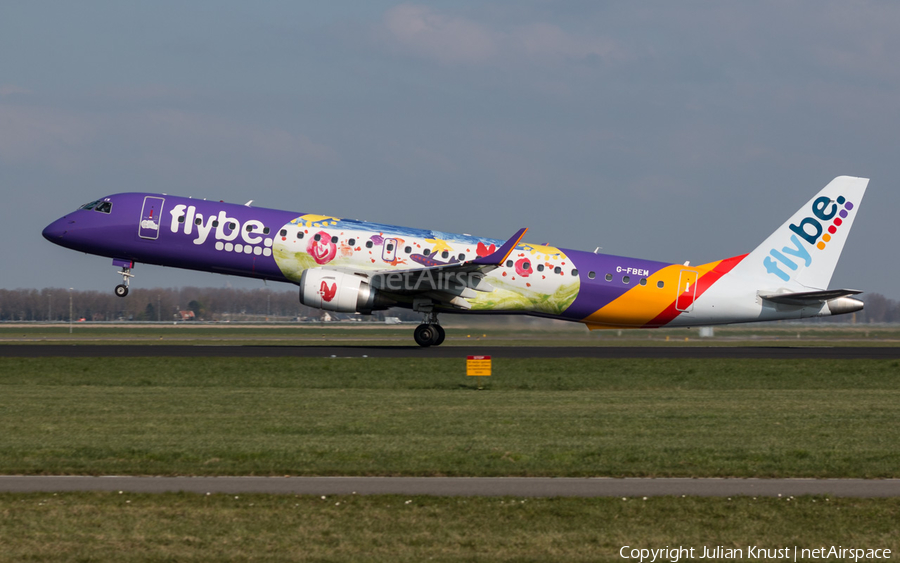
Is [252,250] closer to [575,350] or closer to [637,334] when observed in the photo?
[575,350]

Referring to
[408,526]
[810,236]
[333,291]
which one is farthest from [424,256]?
[408,526]

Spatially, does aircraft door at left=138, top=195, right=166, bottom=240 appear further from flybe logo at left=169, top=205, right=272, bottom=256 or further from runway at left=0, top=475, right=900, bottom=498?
runway at left=0, top=475, right=900, bottom=498

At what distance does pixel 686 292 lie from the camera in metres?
39.5

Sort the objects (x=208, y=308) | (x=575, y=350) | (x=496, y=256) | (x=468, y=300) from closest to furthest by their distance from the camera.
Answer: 1. (x=496, y=256)
2. (x=468, y=300)
3. (x=575, y=350)
4. (x=208, y=308)

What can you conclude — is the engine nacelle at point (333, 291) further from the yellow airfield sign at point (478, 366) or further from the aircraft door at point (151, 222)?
the yellow airfield sign at point (478, 366)

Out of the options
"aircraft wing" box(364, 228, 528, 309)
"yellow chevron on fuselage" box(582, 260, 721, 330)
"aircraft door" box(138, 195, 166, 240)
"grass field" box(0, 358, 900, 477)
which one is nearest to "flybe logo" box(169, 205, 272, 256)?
"aircraft door" box(138, 195, 166, 240)

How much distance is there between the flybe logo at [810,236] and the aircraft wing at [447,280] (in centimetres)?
1310

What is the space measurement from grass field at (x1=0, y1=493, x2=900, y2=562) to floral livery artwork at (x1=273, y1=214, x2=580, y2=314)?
25366 millimetres

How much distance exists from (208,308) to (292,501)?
100505mm

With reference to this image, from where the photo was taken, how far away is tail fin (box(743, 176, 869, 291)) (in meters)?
39.9

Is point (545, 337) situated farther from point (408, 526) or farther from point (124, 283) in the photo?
point (408, 526)

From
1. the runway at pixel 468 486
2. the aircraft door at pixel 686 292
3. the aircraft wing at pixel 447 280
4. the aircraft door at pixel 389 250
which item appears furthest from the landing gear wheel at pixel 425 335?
the runway at pixel 468 486

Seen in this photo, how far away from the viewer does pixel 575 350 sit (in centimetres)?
4025

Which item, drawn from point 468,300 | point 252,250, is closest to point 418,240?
point 468,300
